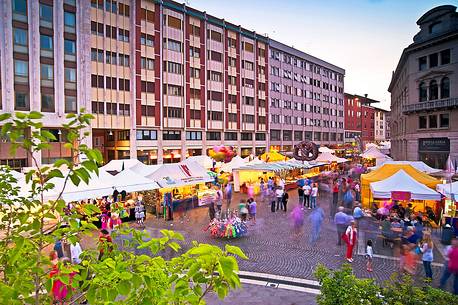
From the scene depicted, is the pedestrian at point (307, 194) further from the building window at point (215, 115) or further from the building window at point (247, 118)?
the building window at point (247, 118)

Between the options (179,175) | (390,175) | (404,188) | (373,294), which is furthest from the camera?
(179,175)

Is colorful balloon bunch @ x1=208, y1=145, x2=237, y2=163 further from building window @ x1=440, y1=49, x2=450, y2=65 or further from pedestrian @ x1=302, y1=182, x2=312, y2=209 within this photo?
building window @ x1=440, y1=49, x2=450, y2=65

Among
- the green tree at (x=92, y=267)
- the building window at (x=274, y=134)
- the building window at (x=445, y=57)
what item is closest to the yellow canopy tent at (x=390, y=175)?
the green tree at (x=92, y=267)

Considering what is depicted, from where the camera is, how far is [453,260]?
1006 cm

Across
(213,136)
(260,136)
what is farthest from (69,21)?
(260,136)

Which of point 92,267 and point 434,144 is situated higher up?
point 434,144

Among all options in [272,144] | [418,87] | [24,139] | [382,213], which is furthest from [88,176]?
[272,144]

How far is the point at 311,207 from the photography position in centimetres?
2362

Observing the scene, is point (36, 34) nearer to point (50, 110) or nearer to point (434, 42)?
point (50, 110)

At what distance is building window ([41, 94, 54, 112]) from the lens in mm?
33438

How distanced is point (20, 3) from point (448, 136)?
47.6 m

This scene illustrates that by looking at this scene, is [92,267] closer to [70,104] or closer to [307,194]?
[307,194]

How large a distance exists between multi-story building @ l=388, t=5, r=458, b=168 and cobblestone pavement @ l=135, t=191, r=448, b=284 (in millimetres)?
26067

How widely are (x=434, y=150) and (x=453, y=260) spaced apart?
3552cm
